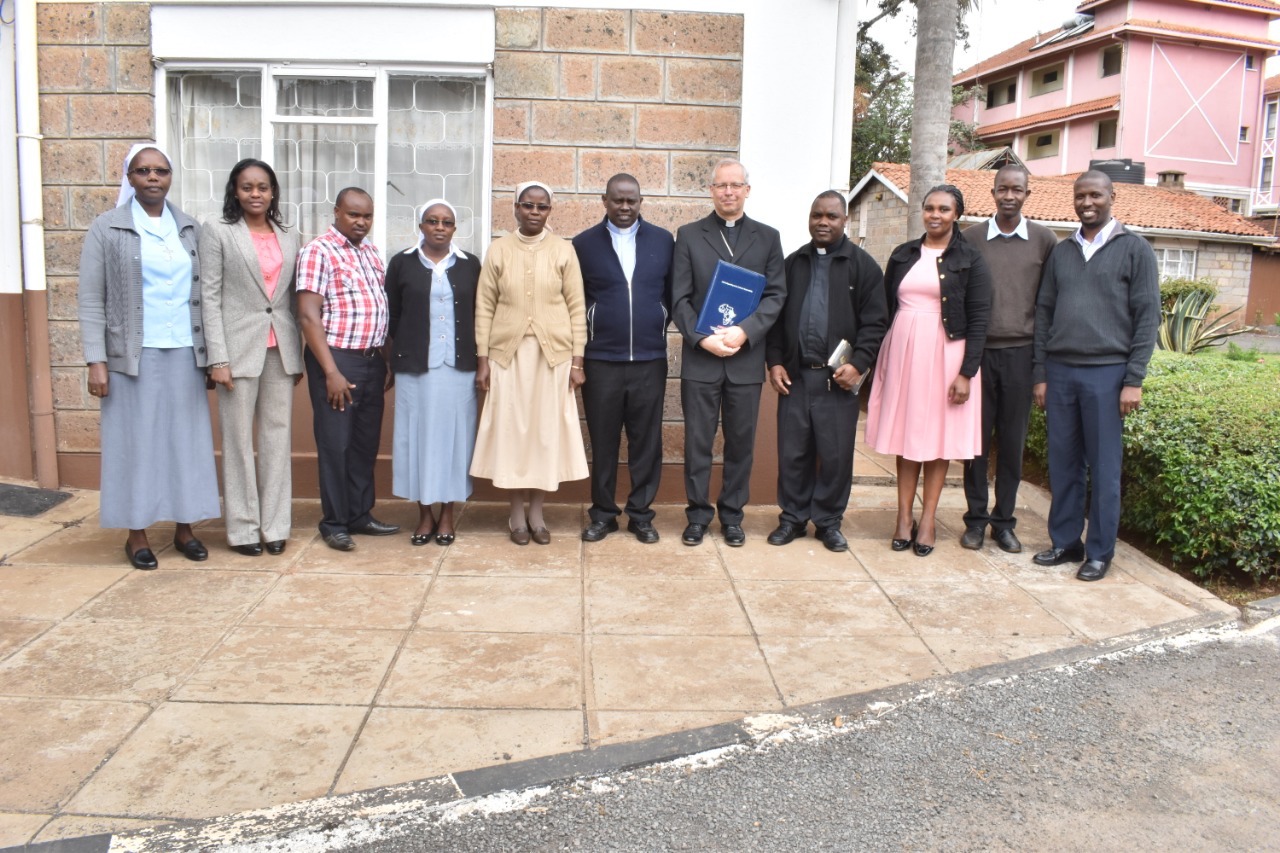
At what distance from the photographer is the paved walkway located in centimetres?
325

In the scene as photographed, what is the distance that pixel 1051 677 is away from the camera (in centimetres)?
405

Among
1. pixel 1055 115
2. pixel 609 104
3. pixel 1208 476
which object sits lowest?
pixel 1208 476

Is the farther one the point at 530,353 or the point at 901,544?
the point at 901,544

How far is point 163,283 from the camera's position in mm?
4988

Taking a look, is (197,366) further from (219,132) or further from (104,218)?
(219,132)

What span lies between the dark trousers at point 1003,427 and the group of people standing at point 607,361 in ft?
0.04

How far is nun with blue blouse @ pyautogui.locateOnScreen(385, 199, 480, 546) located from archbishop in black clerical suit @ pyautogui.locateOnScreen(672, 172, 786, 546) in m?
1.17

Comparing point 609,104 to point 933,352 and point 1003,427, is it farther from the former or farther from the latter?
point 1003,427

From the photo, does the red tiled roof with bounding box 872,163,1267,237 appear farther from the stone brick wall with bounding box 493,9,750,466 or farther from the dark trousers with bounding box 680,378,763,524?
the dark trousers with bounding box 680,378,763,524

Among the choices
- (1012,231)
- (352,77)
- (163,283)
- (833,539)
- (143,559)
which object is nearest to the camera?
(163,283)

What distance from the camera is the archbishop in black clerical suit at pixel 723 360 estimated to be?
219 inches

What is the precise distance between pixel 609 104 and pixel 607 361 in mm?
1774

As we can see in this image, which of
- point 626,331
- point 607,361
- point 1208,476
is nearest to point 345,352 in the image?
point 607,361

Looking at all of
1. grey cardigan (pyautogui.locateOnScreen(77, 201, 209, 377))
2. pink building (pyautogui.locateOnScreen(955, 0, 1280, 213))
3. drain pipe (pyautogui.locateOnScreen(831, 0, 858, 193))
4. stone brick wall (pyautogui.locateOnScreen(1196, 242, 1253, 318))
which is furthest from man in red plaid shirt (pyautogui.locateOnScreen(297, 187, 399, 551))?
pink building (pyautogui.locateOnScreen(955, 0, 1280, 213))
